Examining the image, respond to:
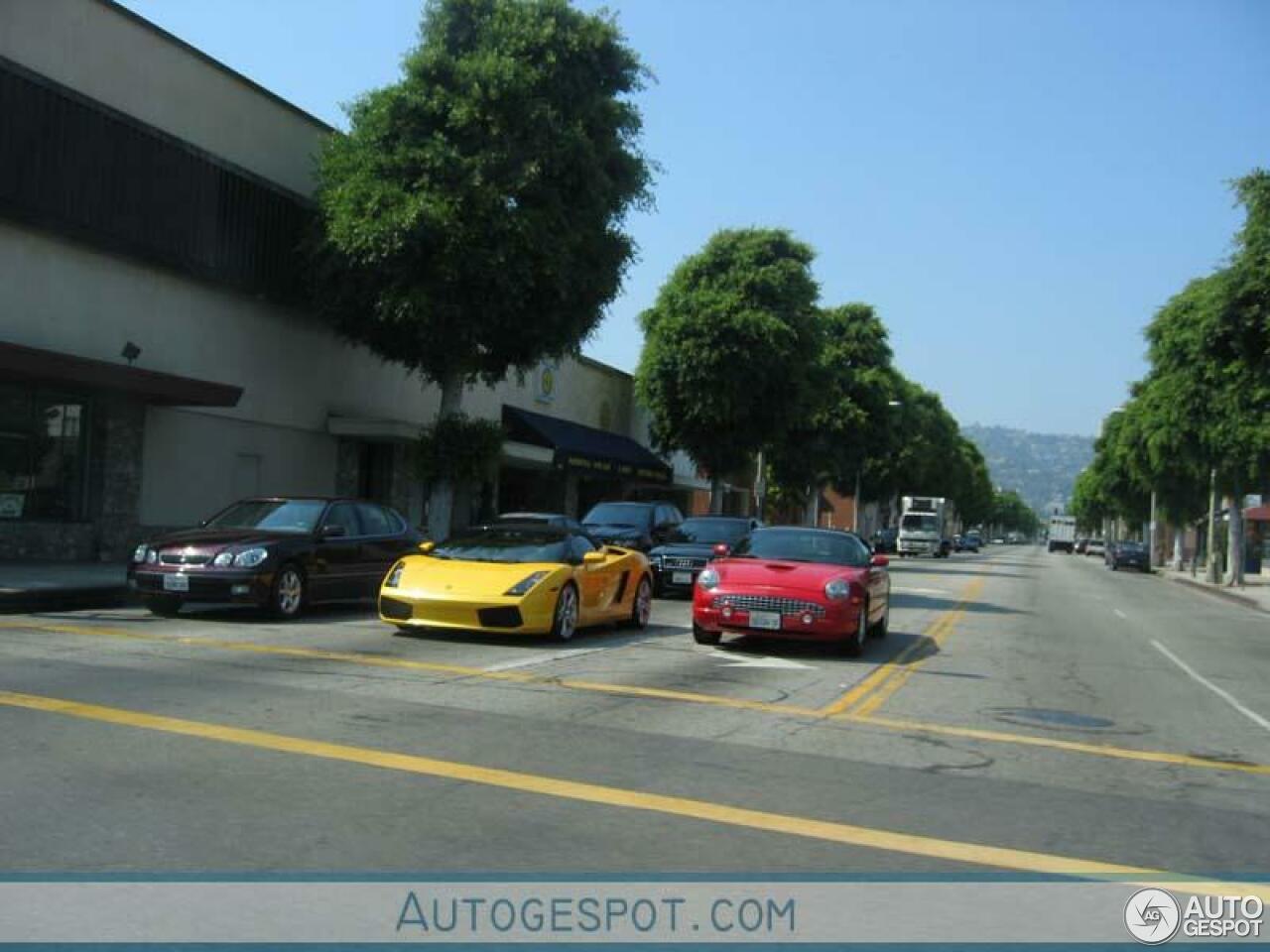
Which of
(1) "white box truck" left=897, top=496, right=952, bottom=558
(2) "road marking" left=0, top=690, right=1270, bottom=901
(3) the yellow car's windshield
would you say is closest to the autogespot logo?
(2) "road marking" left=0, top=690, right=1270, bottom=901

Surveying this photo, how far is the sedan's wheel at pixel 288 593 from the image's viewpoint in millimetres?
13922

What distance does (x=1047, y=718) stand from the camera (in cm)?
981

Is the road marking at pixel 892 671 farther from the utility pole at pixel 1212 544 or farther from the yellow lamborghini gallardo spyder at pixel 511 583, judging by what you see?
the utility pole at pixel 1212 544

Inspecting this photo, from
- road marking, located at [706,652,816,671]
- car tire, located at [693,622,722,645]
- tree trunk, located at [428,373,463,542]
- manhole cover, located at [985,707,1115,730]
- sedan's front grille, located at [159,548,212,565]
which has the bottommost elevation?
manhole cover, located at [985,707,1115,730]

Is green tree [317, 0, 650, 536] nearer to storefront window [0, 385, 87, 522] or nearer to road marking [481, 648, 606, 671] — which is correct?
storefront window [0, 385, 87, 522]

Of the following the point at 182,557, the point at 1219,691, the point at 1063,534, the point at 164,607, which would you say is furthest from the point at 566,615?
the point at 1063,534

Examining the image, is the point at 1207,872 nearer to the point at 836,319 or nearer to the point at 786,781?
the point at 786,781

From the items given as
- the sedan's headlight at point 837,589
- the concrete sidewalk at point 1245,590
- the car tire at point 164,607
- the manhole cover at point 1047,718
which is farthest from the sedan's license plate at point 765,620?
the concrete sidewalk at point 1245,590

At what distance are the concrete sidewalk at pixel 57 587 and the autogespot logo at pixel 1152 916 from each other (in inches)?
522

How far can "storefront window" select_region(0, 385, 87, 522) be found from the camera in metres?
19.3

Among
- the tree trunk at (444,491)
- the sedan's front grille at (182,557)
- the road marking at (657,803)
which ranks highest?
the tree trunk at (444,491)

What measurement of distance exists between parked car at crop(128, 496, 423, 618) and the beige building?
191 inches

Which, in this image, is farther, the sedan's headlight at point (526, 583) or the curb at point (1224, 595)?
the curb at point (1224, 595)

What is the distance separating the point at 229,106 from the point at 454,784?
20.7m
